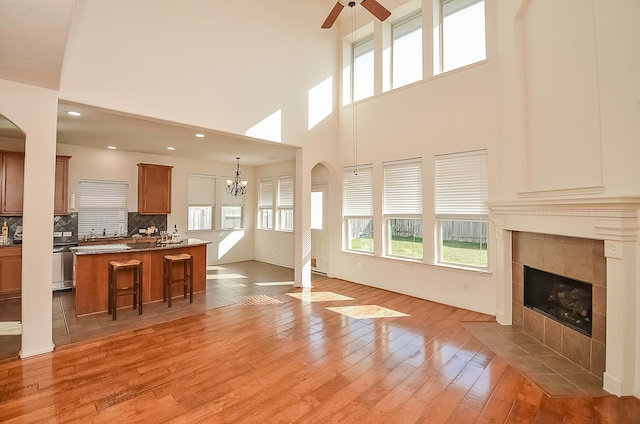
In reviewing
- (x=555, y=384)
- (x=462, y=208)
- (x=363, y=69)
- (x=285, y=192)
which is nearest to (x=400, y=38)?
(x=363, y=69)

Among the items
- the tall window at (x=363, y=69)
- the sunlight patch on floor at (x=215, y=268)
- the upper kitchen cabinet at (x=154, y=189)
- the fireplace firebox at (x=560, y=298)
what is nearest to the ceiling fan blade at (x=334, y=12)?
the tall window at (x=363, y=69)

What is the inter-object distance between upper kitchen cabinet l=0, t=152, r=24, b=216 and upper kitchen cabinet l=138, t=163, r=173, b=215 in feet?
6.41

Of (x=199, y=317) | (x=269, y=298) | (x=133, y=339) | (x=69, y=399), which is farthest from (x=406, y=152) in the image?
(x=69, y=399)

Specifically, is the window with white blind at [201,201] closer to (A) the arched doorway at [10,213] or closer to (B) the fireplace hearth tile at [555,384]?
(A) the arched doorway at [10,213]

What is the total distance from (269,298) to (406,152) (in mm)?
3514

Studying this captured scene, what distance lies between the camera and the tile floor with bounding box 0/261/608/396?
8.93 ft

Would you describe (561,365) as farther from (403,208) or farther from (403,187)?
(403,187)

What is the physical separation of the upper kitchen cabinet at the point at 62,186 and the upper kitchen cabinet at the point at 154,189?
1.30m

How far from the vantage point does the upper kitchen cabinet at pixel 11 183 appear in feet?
17.5

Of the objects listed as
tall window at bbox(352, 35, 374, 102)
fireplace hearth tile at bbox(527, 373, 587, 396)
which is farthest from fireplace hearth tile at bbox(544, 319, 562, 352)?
tall window at bbox(352, 35, 374, 102)

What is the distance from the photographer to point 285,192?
26.9ft

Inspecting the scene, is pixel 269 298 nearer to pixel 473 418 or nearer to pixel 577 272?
pixel 473 418

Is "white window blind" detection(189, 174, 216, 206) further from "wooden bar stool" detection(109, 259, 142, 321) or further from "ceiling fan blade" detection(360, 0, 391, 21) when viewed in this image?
"ceiling fan blade" detection(360, 0, 391, 21)

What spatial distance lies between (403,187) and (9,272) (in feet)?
23.1
